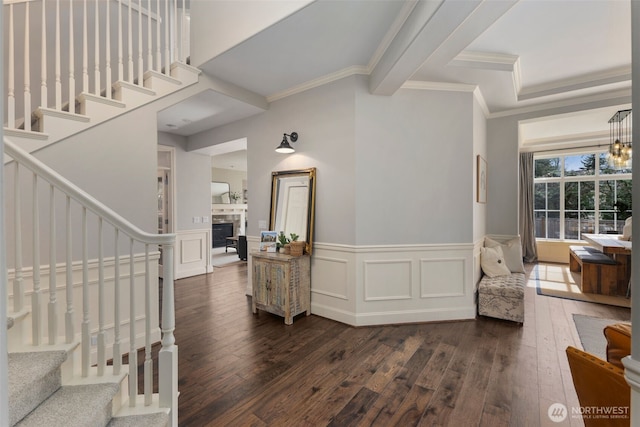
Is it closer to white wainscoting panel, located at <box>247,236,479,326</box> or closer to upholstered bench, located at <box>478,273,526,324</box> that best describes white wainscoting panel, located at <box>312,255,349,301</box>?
white wainscoting panel, located at <box>247,236,479,326</box>

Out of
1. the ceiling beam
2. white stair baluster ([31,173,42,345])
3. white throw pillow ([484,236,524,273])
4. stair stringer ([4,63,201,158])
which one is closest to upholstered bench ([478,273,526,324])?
white throw pillow ([484,236,524,273])

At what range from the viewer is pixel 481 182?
152 inches

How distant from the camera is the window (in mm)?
5977

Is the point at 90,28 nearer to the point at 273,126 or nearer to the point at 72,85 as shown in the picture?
the point at 72,85

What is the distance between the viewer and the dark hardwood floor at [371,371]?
1831 millimetres

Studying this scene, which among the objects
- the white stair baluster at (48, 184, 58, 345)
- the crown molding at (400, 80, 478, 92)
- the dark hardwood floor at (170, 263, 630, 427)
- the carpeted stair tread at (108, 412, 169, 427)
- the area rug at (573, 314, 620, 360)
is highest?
the crown molding at (400, 80, 478, 92)

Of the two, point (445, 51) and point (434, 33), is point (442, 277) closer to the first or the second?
point (445, 51)

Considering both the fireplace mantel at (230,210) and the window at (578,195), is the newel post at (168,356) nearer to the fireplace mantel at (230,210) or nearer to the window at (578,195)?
the fireplace mantel at (230,210)

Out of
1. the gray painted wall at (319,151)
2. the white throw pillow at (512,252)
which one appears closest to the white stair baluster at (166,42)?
the gray painted wall at (319,151)

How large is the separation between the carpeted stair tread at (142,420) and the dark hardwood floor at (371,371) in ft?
0.81

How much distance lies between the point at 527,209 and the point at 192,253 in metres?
7.54

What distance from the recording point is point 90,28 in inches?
126

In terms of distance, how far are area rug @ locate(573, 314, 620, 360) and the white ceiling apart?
2859 millimetres

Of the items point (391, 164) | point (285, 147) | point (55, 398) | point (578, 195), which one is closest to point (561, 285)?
point (578, 195)
